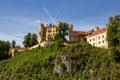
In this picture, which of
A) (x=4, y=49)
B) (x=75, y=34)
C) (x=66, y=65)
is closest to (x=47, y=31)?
(x=75, y=34)

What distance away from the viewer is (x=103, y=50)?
9231 cm

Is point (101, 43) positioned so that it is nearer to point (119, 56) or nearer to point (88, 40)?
point (88, 40)

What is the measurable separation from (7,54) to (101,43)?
26855 mm

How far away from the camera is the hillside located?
8656cm

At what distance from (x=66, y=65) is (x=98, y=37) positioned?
16777 mm

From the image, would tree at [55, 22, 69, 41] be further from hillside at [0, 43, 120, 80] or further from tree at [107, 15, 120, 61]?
tree at [107, 15, 120, 61]

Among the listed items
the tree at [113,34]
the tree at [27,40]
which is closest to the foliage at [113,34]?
the tree at [113,34]

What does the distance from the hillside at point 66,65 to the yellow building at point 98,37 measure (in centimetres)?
698

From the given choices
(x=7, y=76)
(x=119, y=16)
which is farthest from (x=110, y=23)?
(x=7, y=76)

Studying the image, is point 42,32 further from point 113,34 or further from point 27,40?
point 113,34

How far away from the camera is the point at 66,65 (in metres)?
91.2

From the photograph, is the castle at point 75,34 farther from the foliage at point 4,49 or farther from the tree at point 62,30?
the foliage at point 4,49

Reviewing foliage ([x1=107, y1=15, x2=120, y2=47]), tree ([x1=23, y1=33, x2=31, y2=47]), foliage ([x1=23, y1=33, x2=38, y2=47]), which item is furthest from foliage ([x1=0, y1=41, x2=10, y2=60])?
foliage ([x1=107, y1=15, x2=120, y2=47])

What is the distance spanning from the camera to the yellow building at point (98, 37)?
101 m
